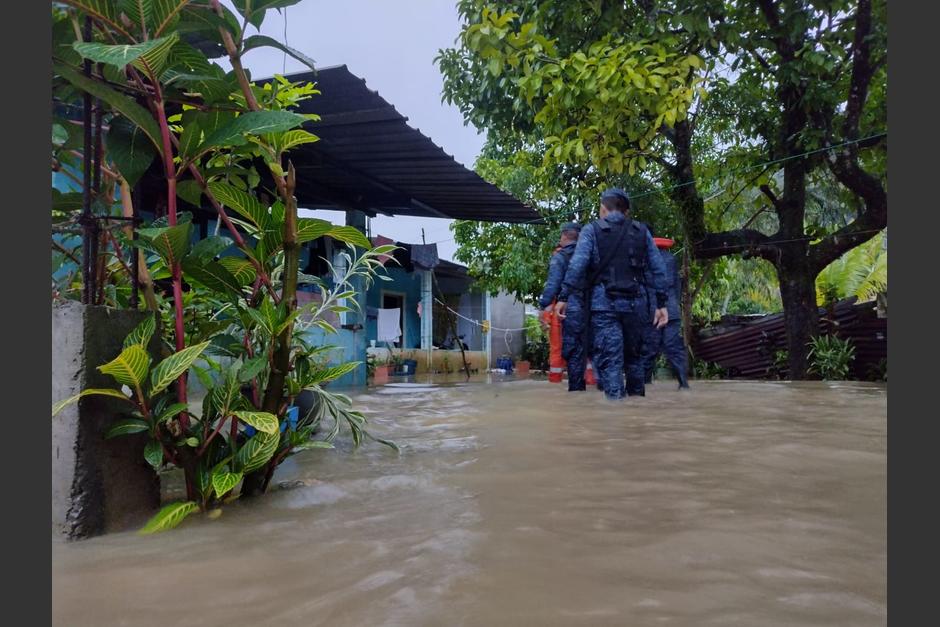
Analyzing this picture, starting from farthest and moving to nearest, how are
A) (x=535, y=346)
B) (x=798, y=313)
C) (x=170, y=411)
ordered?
(x=535, y=346)
(x=798, y=313)
(x=170, y=411)

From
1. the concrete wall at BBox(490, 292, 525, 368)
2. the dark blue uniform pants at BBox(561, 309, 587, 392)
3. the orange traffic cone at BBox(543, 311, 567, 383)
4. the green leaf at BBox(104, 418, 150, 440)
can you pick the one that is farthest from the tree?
the concrete wall at BBox(490, 292, 525, 368)

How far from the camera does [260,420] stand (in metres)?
1.88

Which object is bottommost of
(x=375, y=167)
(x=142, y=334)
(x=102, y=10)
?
(x=142, y=334)

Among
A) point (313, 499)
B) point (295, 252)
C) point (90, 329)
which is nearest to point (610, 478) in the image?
point (313, 499)

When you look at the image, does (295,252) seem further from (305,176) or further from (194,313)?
(305,176)

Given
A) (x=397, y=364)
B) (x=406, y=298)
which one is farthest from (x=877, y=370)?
(x=406, y=298)

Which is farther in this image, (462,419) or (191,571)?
(462,419)

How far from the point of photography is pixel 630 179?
32.2 feet

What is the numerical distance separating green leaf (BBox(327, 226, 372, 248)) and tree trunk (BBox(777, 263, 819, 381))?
27.7ft

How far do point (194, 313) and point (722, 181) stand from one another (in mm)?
→ 10107

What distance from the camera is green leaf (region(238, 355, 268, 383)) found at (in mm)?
1950

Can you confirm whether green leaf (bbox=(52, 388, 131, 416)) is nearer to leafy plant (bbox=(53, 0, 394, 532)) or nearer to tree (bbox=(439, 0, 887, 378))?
leafy plant (bbox=(53, 0, 394, 532))

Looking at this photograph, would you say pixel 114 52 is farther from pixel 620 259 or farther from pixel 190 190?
pixel 620 259

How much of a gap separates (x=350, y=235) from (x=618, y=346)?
135 inches
